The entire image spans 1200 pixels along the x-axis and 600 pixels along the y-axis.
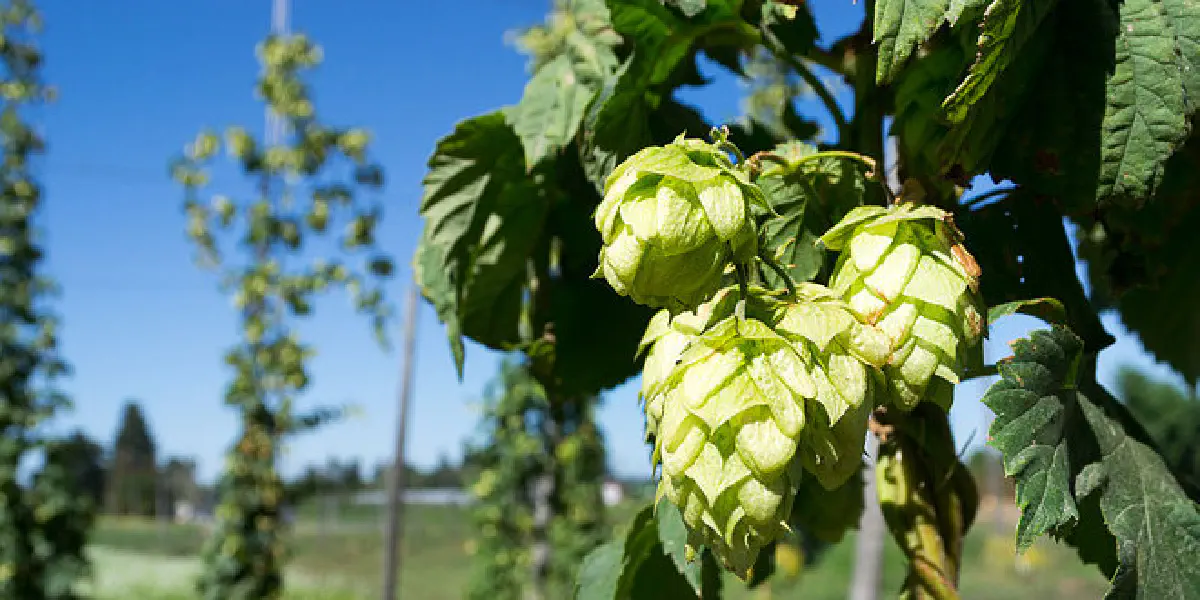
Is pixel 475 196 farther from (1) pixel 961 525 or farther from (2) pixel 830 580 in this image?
(2) pixel 830 580

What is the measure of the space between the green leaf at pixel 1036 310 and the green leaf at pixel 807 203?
14 centimetres

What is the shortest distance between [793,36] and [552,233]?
34 centimetres

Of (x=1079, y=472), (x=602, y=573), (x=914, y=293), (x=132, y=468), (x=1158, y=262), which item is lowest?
(x=132, y=468)

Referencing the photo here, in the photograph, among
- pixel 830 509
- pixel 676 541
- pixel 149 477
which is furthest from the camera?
pixel 149 477

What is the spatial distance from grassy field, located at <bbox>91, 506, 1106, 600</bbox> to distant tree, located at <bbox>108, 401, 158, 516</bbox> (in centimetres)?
1515

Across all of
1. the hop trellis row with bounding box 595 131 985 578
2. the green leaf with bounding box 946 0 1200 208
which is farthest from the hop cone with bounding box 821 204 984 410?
the green leaf with bounding box 946 0 1200 208

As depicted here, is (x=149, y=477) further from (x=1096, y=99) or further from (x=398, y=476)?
(x=1096, y=99)

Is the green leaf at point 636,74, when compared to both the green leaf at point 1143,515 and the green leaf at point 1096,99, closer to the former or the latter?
the green leaf at point 1096,99

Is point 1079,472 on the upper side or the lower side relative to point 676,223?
lower

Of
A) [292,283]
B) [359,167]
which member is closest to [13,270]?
[292,283]

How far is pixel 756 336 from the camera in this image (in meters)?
0.55

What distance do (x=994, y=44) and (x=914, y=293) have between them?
201 mm

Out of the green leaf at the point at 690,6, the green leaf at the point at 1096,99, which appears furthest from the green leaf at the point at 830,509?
the green leaf at the point at 690,6

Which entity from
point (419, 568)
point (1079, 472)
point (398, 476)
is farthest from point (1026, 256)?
point (419, 568)
